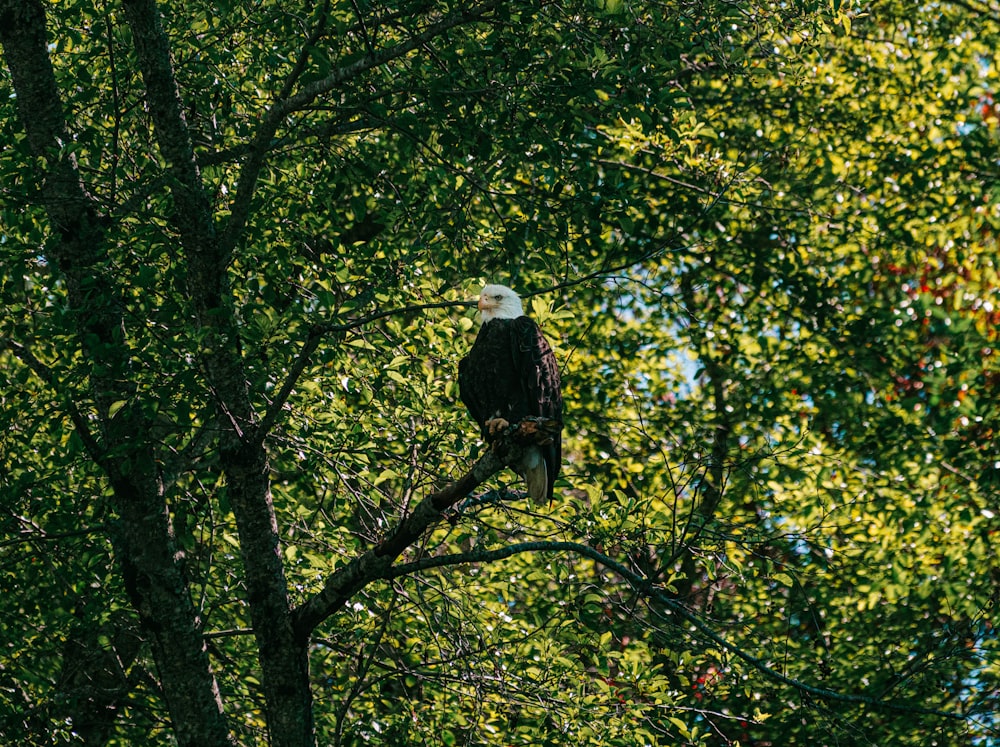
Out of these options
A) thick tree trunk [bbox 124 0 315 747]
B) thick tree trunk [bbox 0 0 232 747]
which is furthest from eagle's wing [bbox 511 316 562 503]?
thick tree trunk [bbox 0 0 232 747]

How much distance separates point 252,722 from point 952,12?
994cm

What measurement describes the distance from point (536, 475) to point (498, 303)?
3.32 feet

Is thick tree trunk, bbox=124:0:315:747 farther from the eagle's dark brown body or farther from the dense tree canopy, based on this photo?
the eagle's dark brown body

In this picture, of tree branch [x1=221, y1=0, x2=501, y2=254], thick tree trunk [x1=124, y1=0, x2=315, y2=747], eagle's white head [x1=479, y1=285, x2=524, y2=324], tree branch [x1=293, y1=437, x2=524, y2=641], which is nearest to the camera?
tree branch [x1=293, y1=437, x2=524, y2=641]

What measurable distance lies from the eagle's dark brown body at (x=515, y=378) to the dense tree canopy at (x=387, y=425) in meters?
0.25

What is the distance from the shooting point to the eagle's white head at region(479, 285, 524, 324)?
636cm

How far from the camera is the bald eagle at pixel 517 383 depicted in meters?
6.01

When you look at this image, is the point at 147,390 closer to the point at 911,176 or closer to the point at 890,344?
the point at 890,344

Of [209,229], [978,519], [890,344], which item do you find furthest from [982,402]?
[209,229]

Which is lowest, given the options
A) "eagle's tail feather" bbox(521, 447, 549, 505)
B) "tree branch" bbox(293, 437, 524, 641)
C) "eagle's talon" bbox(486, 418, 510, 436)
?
"tree branch" bbox(293, 437, 524, 641)

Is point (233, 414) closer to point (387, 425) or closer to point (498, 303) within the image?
point (387, 425)

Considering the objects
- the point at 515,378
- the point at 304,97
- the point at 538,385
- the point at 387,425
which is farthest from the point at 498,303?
the point at 304,97

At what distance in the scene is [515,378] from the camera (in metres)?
6.13

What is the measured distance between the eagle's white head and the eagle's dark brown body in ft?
0.32
